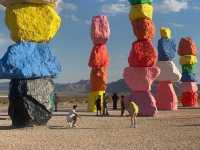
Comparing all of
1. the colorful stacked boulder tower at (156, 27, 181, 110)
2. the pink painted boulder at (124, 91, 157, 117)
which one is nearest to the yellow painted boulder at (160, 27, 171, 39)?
the colorful stacked boulder tower at (156, 27, 181, 110)

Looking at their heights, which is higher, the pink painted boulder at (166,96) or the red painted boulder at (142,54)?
the red painted boulder at (142,54)

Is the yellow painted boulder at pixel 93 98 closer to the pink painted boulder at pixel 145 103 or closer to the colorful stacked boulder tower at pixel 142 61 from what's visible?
the colorful stacked boulder tower at pixel 142 61

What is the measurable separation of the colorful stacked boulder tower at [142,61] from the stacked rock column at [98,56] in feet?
13.8

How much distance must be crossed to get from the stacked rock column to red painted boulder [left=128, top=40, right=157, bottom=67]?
4661 millimetres

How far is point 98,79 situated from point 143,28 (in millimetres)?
5677

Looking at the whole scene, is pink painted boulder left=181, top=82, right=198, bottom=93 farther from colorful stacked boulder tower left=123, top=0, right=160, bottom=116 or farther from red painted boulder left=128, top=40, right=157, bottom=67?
red painted boulder left=128, top=40, right=157, bottom=67

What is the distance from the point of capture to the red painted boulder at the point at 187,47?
3674cm

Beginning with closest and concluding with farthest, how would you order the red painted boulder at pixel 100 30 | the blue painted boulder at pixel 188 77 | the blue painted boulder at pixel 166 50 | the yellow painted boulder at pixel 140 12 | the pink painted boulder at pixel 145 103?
the pink painted boulder at pixel 145 103, the yellow painted boulder at pixel 140 12, the red painted boulder at pixel 100 30, the blue painted boulder at pixel 166 50, the blue painted boulder at pixel 188 77

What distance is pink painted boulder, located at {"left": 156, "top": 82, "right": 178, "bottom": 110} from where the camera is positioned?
30156mm

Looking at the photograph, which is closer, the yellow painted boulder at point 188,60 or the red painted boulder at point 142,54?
the red painted boulder at point 142,54

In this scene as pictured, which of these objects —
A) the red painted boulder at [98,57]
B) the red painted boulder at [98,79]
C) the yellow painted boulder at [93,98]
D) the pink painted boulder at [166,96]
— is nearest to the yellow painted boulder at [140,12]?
the red painted boulder at [98,57]

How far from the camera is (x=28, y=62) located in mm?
18203

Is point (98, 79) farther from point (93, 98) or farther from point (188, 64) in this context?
point (188, 64)

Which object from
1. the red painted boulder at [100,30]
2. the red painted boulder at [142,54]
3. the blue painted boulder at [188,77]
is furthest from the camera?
the blue painted boulder at [188,77]
